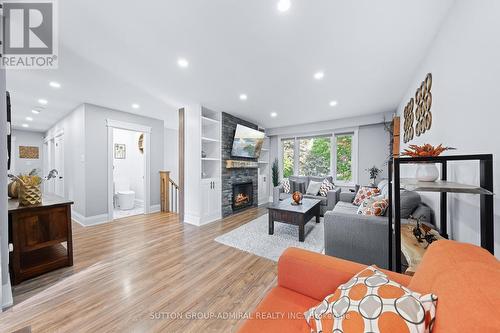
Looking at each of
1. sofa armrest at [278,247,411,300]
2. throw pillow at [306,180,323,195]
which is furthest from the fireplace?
sofa armrest at [278,247,411,300]

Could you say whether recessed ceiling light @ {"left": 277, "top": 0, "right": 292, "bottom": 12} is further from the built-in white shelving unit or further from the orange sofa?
the built-in white shelving unit

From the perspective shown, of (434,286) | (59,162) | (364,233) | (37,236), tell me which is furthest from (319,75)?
(59,162)

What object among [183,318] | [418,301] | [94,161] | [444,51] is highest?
[444,51]

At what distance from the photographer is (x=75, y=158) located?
3.89 meters

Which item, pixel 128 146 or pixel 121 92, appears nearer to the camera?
pixel 121 92

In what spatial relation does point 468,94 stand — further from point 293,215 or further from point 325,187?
point 325,187

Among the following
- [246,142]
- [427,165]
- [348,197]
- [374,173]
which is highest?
[246,142]

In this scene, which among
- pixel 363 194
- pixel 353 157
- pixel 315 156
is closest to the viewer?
pixel 363 194

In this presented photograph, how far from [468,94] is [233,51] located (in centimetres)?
202

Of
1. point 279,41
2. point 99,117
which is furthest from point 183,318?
point 99,117

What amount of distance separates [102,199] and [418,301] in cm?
490

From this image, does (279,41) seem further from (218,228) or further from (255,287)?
(218,228)

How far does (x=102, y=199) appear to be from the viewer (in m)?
→ 3.86

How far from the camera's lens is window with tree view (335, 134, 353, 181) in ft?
16.6
